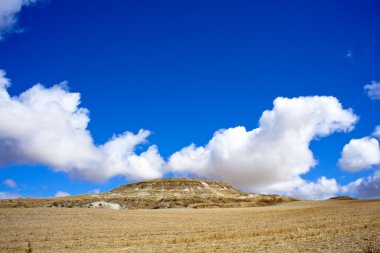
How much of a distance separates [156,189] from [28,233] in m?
159

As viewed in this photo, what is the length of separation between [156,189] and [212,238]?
16611 cm

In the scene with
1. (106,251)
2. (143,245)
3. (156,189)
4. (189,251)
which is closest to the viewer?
(189,251)

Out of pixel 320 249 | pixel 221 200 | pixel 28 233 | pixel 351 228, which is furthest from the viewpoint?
pixel 221 200

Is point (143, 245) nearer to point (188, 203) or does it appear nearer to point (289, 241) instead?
point (289, 241)

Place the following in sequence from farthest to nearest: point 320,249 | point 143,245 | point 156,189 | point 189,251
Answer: point 156,189 → point 143,245 → point 189,251 → point 320,249

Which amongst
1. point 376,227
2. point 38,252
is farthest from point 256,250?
point 38,252

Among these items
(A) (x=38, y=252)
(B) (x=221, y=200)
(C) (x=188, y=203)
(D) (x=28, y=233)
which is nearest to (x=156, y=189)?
(B) (x=221, y=200)

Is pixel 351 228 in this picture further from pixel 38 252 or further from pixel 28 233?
pixel 28 233

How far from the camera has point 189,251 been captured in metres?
23.0

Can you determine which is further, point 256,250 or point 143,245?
point 143,245

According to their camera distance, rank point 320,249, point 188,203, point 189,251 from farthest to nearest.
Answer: point 188,203, point 189,251, point 320,249

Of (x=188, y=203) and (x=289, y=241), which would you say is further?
(x=188, y=203)

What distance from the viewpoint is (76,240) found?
102ft

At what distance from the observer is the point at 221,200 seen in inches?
6053
